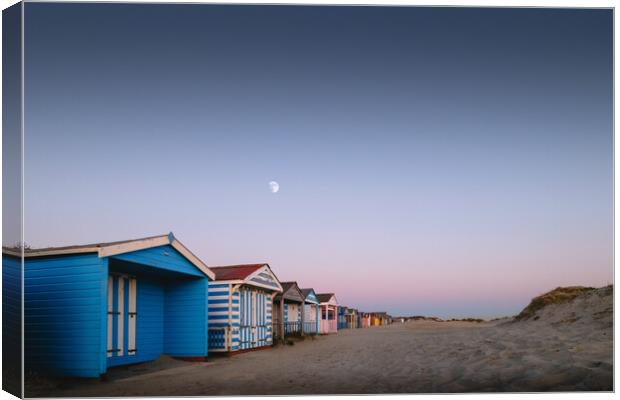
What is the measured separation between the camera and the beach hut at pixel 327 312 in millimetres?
36906

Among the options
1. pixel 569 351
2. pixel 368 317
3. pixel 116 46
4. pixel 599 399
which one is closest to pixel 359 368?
pixel 569 351

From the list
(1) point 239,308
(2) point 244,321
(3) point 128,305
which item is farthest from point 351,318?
(3) point 128,305

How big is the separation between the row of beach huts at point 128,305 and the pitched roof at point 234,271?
31 millimetres

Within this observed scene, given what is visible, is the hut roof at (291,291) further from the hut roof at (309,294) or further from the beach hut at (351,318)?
the beach hut at (351,318)

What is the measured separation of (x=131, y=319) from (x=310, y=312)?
20.3 meters

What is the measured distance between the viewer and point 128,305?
1409cm

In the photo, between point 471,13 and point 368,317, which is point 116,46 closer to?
point 471,13

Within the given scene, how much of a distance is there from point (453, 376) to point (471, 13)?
707 cm

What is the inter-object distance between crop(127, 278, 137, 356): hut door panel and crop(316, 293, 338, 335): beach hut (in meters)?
22.4

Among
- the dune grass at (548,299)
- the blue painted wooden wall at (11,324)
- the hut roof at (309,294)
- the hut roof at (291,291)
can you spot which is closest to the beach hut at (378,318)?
the hut roof at (309,294)

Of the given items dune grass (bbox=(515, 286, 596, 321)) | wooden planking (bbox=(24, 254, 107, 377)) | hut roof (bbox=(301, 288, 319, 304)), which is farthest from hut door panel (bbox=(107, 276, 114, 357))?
dune grass (bbox=(515, 286, 596, 321))

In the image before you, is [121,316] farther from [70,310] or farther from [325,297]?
[325,297]

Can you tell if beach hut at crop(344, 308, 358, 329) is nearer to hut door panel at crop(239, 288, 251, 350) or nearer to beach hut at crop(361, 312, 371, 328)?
beach hut at crop(361, 312, 371, 328)

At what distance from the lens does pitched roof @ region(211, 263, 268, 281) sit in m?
17.9
